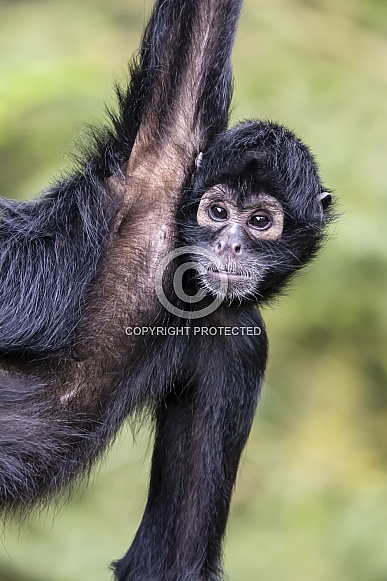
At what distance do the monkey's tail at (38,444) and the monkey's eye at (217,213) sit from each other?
1.47 metres

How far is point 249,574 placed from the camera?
412 inches

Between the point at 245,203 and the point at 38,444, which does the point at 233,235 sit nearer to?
the point at 245,203

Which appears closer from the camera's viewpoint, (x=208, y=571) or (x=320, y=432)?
(x=208, y=571)

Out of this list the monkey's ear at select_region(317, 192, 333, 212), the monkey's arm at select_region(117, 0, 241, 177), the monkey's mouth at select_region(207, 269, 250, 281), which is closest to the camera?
the monkey's arm at select_region(117, 0, 241, 177)

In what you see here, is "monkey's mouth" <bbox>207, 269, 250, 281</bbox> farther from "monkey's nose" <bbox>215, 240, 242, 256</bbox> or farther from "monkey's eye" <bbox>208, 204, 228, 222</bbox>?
"monkey's eye" <bbox>208, 204, 228, 222</bbox>

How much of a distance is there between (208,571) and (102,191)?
9.21 feet

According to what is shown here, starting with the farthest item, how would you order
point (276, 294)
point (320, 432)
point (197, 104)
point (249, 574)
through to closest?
point (320, 432), point (249, 574), point (276, 294), point (197, 104)

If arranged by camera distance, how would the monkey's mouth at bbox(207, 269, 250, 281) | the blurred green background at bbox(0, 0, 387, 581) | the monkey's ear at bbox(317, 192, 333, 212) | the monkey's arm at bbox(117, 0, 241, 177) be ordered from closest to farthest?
1. the monkey's arm at bbox(117, 0, 241, 177)
2. the monkey's mouth at bbox(207, 269, 250, 281)
3. the monkey's ear at bbox(317, 192, 333, 212)
4. the blurred green background at bbox(0, 0, 387, 581)

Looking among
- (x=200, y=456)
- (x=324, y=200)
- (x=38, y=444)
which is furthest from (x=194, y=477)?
(x=324, y=200)

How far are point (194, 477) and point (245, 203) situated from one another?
6.39ft

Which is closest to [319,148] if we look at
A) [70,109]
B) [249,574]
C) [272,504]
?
[70,109]

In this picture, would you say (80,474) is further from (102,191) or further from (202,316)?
(102,191)

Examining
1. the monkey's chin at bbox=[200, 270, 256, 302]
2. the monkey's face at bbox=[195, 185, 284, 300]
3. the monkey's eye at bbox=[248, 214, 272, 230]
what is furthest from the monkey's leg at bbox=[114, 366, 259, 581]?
the monkey's eye at bbox=[248, 214, 272, 230]

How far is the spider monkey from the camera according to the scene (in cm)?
531
